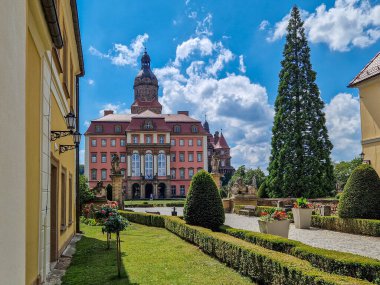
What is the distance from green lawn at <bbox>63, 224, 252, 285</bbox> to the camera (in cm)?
802

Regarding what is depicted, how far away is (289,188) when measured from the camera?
34375 millimetres

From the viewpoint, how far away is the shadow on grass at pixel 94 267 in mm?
8000

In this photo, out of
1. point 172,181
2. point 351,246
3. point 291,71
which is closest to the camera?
point 351,246

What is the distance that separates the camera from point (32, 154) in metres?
5.59

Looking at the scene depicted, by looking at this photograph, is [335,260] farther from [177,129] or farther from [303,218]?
[177,129]

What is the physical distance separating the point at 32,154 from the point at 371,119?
2180cm

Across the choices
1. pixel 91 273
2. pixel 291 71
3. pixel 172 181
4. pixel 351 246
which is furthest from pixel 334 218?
pixel 172 181

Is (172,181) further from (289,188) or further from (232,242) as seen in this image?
(232,242)

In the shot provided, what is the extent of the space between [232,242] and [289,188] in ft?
85.7

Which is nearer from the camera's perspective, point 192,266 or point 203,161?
point 192,266

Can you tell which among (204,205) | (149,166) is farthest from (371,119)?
(149,166)

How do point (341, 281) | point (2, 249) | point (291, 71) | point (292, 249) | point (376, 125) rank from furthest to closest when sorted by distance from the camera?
point (291, 71) < point (376, 125) < point (292, 249) < point (341, 281) < point (2, 249)

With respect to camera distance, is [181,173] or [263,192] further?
[181,173]

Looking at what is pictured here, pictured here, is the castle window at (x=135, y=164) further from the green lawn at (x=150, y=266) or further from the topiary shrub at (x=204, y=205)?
the green lawn at (x=150, y=266)
